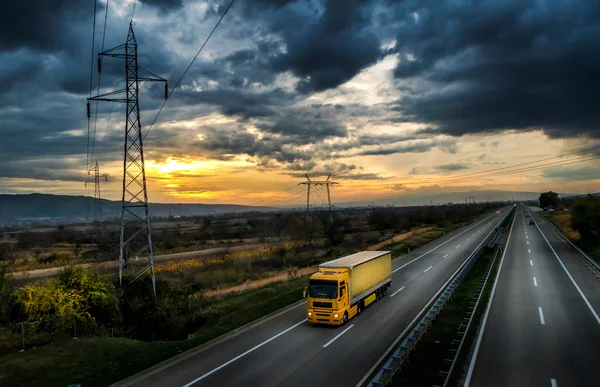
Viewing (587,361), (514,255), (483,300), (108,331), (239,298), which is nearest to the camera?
(587,361)

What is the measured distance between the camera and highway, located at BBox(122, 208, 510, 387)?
52.1 ft

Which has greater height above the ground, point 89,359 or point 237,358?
point 89,359

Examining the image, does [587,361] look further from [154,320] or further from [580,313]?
[154,320]

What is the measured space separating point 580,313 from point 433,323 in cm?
997

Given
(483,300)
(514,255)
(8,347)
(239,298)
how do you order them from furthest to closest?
(514,255), (239,298), (483,300), (8,347)

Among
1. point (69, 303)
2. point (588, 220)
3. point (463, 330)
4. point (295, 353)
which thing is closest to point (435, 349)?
point (463, 330)

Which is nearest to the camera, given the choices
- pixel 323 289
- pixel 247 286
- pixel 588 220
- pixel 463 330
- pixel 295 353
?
Answer: pixel 295 353

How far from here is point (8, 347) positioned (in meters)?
18.8

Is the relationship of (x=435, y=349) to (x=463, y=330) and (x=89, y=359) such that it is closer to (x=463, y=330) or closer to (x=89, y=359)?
(x=463, y=330)

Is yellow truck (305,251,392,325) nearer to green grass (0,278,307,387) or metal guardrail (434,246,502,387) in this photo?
green grass (0,278,307,387)

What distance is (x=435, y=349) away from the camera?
18.8 m

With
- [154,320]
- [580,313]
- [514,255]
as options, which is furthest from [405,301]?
[514,255]

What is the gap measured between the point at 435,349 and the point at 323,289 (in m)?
6.79

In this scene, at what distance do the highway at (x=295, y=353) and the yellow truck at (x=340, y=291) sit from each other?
631mm
